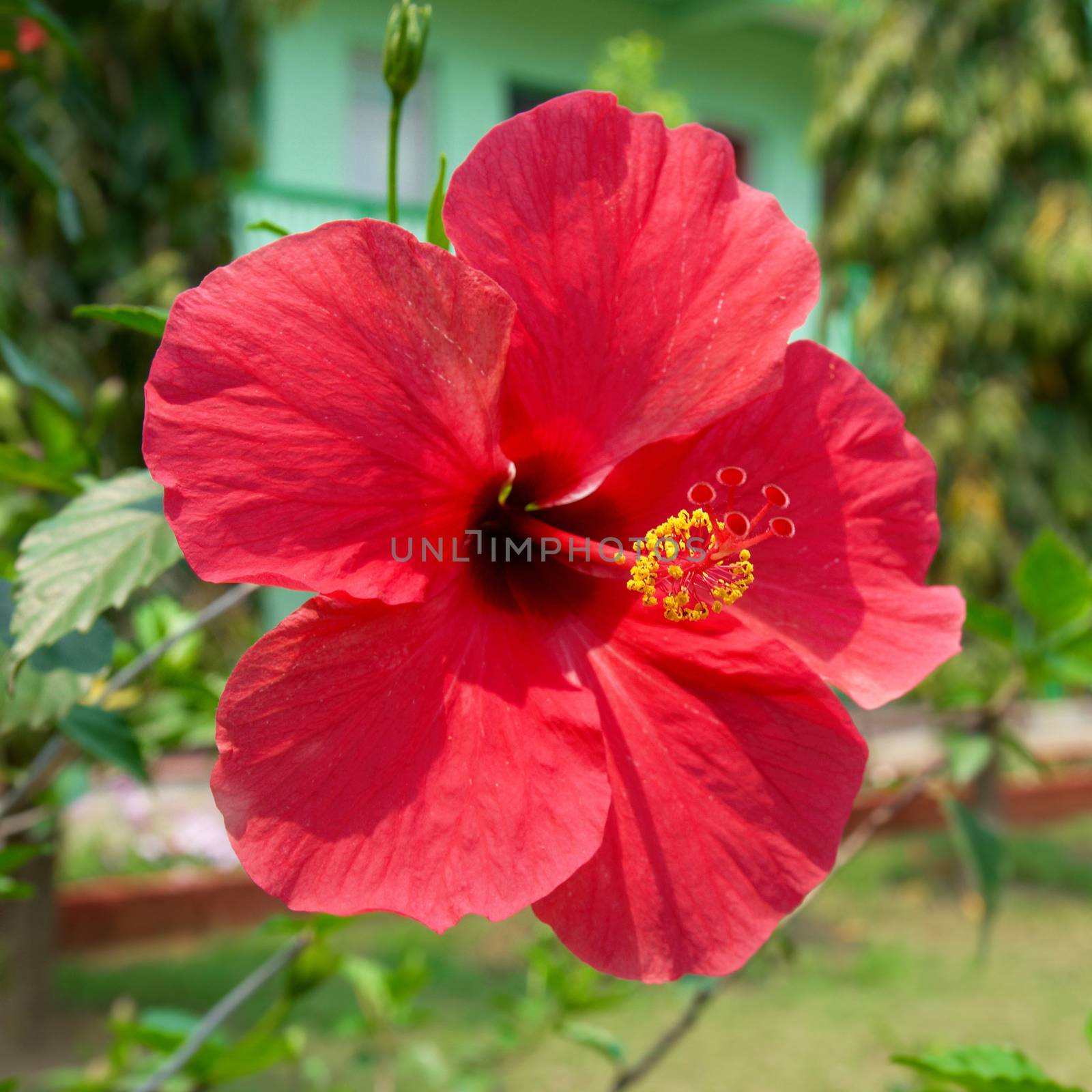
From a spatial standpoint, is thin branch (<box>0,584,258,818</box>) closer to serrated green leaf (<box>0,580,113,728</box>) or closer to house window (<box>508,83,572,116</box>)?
serrated green leaf (<box>0,580,113,728</box>)

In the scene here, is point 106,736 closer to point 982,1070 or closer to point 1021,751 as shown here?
point 982,1070

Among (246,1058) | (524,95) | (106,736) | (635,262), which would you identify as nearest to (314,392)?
(635,262)

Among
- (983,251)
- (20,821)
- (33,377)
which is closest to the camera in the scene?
(33,377)

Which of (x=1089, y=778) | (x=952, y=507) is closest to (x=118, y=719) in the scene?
(x=952, y=507)

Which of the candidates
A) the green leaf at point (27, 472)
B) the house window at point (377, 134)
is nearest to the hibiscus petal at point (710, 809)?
the green leaf at point (27, 472)

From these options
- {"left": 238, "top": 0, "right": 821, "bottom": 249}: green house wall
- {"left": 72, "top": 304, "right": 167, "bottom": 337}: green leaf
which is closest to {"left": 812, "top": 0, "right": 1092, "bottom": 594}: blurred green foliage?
{"left": 238, "top": 0, "right": 821, "bottom": 249}: green house wall

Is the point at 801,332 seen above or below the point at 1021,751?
below

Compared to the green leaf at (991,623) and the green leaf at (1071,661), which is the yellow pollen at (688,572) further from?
the green leaf at (1071,661)
